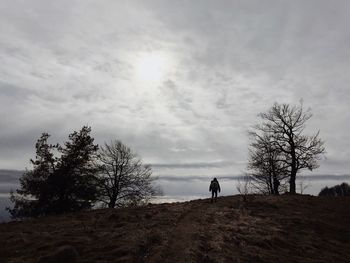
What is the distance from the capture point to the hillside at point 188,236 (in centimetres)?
1726

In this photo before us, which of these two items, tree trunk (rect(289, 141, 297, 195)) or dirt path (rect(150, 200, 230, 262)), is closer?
dirt path (rect(150, 200, 230, 262))

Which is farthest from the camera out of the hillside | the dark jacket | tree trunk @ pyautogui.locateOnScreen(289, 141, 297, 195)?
tree trunk @ pyautogui.locateOnScreen(289, 141, 297, 195)

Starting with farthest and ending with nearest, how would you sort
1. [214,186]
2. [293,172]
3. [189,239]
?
[293,172], [214,186], [189,239]

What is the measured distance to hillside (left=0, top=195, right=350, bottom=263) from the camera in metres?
17.3

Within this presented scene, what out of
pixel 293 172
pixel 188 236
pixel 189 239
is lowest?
pixel 189 239

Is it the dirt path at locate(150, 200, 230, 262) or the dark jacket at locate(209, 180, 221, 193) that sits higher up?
the dark jacket at locate(209, 180, 221, 193)

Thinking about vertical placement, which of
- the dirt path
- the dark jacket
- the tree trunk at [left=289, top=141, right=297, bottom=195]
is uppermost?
the tree trunk at [left=289, top=141, right=297, bottom=195]

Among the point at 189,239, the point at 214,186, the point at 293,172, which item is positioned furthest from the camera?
the point at 293,172

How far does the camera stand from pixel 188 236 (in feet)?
65.8

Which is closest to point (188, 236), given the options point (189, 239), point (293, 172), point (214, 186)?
point (189, 239)

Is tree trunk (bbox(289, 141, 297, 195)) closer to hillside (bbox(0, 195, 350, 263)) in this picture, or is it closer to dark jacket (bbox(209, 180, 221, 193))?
dark jacket (bbox(209, 180, 221, 193))

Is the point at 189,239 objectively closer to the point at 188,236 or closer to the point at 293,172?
the point at 188,236

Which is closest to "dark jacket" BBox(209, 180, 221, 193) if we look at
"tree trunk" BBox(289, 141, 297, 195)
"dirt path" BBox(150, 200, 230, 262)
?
"dirt path" BBox(150, 200, 230, 262)

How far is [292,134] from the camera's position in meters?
50.2
